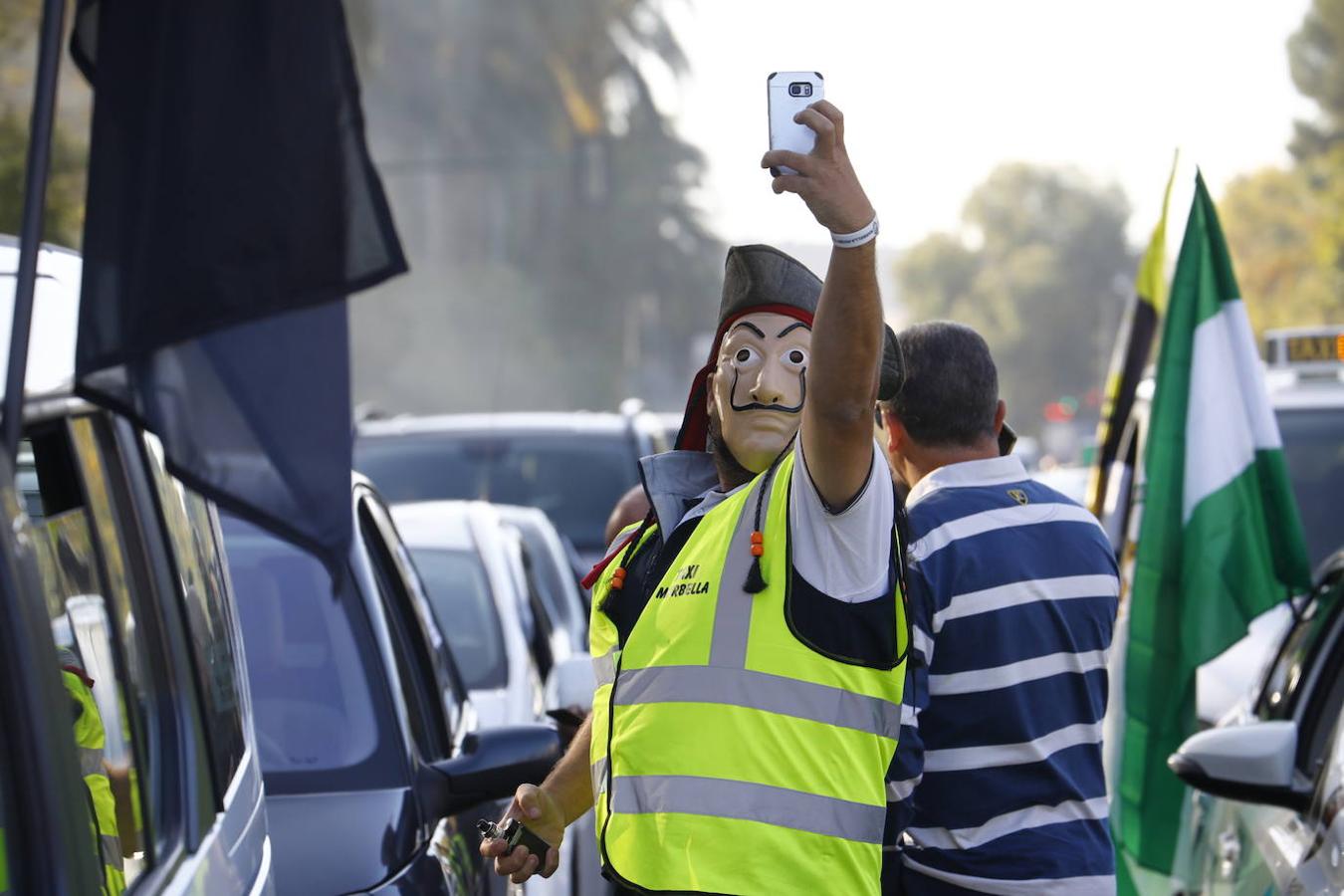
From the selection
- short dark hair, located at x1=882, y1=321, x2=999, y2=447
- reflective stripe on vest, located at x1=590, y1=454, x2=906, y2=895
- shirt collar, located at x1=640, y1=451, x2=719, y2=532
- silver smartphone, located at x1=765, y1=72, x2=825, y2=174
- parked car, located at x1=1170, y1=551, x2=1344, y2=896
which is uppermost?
silver smartphone, located at x1=765, y1=72, x2=825, y2=174

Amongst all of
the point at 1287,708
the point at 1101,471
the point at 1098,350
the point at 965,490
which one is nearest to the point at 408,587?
the point at 965,490

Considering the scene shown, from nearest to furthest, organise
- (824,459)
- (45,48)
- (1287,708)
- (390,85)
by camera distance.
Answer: (45,48) < (824,459) < (1287,708) < (390,85)

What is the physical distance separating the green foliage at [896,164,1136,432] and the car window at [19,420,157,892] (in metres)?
96.5

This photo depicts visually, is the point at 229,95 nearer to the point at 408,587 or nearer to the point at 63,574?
the point at 63,574

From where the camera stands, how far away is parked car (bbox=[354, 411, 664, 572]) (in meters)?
10.3

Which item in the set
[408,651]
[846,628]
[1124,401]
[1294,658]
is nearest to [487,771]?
[408,651]

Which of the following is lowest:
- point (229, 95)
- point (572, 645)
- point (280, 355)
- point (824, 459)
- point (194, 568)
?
point (572, 645)

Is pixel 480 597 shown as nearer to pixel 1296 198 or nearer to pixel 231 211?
pixel 231 211

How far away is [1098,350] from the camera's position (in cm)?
10206

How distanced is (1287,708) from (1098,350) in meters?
99.6

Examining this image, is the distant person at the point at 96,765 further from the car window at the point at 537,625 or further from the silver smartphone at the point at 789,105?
the car window at the point at 537,625

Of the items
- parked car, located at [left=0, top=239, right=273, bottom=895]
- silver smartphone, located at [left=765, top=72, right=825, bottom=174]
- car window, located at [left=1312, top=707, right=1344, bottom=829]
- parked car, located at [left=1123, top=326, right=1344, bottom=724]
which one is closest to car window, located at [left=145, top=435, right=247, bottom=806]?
parked car, located at [left=0, top=239, right=273, bottom=895]

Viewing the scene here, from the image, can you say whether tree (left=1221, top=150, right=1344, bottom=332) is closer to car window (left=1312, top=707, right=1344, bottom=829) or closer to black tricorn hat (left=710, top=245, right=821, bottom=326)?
car window (left=1312, top=707, right=1344, bottom=829)

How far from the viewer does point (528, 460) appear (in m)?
10.7
